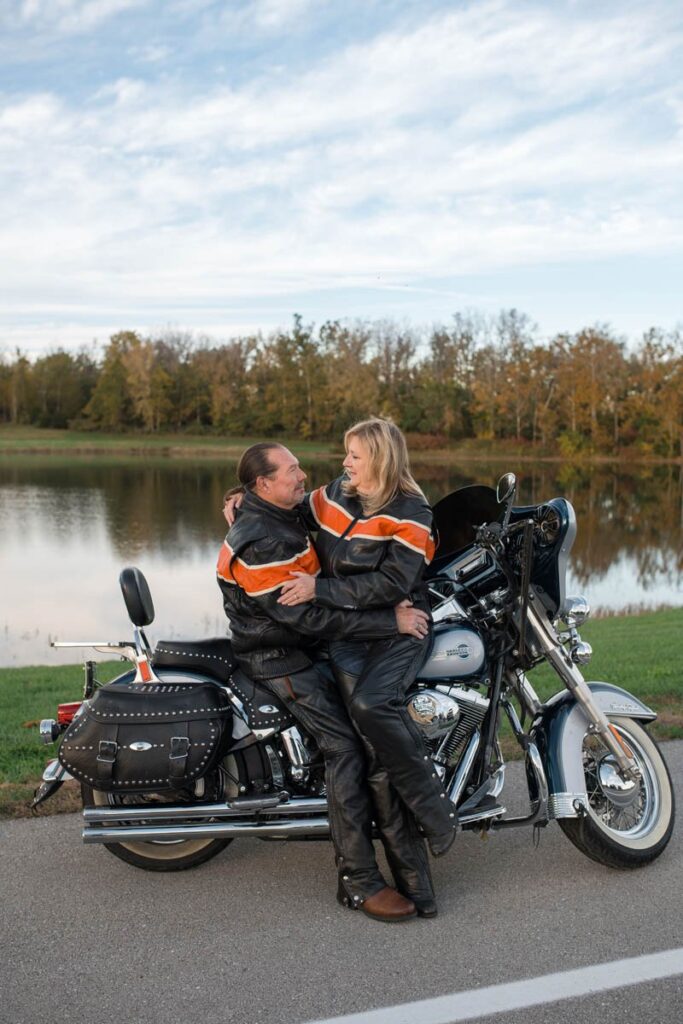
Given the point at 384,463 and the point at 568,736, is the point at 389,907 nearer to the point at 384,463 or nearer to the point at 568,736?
the point at 568,736

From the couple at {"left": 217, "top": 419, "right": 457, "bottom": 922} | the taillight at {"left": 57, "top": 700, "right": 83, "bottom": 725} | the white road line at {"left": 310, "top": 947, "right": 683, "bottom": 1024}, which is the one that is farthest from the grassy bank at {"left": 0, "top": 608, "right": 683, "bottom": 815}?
the white road line at {"left": 310, "top": 947, "right": 683, "bottom": 1024}

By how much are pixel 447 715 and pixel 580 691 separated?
2.15ft

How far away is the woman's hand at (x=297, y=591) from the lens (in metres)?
3.85

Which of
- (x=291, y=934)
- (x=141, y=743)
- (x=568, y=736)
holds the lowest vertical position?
(x=291, y=934)

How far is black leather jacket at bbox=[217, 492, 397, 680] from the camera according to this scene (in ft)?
12.8

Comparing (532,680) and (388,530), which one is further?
(532,680)

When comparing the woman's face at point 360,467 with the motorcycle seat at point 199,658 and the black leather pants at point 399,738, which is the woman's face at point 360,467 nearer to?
the black leather pants at point 399,738

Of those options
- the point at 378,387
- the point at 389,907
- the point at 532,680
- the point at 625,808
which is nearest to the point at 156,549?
the point at 532,680

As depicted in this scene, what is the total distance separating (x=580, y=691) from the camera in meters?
4.22

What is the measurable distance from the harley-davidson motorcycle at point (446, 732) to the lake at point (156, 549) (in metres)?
1.33

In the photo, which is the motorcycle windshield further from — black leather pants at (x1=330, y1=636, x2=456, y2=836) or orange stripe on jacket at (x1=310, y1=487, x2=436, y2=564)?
black leather pants at (x1=330, y1=636, x2=456, y2=836)

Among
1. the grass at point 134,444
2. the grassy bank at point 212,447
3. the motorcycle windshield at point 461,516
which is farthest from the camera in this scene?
the grass at point 134,444

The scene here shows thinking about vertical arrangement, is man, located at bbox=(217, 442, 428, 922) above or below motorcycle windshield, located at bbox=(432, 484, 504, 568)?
below

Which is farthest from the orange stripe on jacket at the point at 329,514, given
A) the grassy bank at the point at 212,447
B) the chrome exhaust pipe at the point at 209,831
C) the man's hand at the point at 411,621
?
the grassy bank at the point at 212,447
